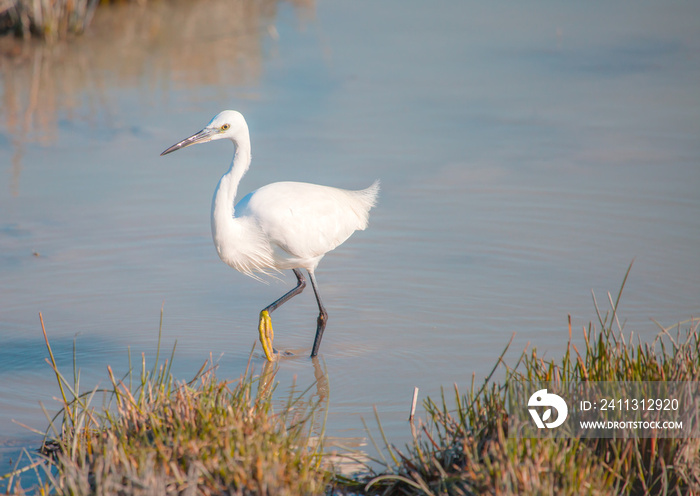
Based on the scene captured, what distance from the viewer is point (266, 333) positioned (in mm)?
5082

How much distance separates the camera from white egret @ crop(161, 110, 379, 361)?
4898 mm

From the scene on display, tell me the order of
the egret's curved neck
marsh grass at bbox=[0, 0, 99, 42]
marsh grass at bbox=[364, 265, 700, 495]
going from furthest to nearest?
marsh grass at bbox=[0, 0, 99, 42], the egret's curved neck, marsh grass at bbox=[364, 265, 700, 495]

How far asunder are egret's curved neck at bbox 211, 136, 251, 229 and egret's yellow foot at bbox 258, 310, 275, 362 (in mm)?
627

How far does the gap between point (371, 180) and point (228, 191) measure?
9.22 ft

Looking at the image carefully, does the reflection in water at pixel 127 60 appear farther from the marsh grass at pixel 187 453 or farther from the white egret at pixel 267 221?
the marsh grass at pixel 187 453

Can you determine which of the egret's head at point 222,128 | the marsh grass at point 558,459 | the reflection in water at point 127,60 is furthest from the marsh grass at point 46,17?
the marsh grass at point 558,459

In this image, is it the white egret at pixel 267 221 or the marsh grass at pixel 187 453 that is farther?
the white egret at pixel 267 221

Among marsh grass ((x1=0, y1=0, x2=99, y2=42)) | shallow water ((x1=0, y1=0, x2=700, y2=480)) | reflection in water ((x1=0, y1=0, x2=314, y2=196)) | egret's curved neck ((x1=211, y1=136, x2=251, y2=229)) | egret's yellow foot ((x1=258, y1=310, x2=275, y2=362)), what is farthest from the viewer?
marsh grass ((x1=0, y1=0, x2=99, y2=42))

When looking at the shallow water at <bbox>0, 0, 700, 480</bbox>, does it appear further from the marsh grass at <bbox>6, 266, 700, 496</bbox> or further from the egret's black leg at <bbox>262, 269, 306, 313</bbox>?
the marsh grass at <bbox>6, 266, 700, 496</bbox>

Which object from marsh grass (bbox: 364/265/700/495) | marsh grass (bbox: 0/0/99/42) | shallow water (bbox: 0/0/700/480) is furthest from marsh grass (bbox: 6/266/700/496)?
marsh grass (bbox: 0/0/99/42)

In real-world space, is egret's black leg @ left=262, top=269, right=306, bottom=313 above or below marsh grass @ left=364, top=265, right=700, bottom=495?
above

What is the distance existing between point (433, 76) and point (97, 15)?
5.98 m

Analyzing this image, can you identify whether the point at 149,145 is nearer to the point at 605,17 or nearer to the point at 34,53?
the point at 34,53

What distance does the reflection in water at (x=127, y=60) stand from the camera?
9555mm
